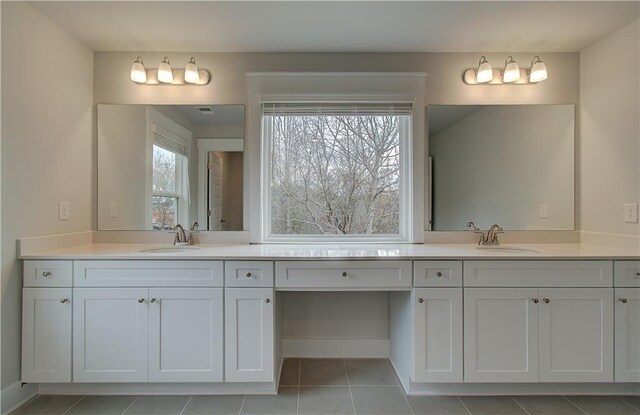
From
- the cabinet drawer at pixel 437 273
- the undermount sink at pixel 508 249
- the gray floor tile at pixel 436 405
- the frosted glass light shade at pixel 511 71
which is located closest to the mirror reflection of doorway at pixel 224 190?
the cabinet drawer at pixel 437 273

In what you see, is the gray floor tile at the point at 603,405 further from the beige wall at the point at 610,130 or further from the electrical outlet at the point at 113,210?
the electrical outlet at the point at 113,210

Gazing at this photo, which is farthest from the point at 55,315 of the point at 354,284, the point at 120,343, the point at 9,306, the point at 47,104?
the point at 354,284

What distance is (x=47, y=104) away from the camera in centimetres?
196

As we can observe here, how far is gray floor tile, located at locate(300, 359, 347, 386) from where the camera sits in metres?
2.07

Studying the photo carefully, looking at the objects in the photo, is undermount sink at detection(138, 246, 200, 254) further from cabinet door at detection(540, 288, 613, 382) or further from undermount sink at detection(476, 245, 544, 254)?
cabinet door at detection(540, 288, 613, 382)

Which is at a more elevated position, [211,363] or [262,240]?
[262,240]

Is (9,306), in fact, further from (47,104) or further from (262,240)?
(262,240)

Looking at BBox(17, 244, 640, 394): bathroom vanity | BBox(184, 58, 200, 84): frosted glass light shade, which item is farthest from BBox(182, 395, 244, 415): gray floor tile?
BBox(184, 58, 200, 84): frosted glass light shade

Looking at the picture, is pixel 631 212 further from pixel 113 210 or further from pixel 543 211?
pixel 113 210

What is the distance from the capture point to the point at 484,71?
227cm

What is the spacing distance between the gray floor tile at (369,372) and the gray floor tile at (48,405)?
1619 mm

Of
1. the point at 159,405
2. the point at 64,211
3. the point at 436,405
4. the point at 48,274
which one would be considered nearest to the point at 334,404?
Answer: the point at 436,405

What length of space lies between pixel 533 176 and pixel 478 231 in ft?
1.89

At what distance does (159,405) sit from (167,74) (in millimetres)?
2067
